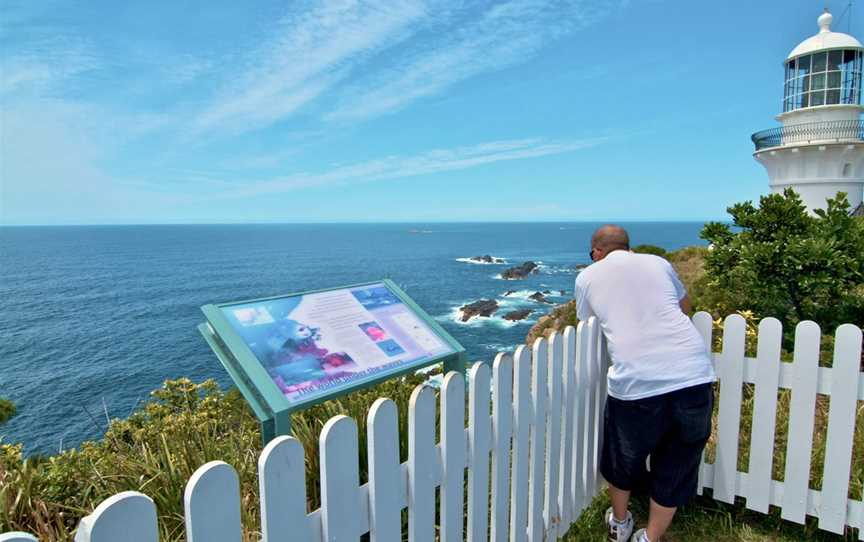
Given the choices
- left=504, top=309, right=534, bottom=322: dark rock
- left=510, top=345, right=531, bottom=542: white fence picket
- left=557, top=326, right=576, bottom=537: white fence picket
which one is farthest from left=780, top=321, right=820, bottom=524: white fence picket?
left=504, top=309, right=534, bottom=322: dark rock

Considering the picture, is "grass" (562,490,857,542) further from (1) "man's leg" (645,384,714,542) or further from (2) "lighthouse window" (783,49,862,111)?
(2) "lighthouse window" (783,49,862,111)

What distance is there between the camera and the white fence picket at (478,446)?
219 centimetres

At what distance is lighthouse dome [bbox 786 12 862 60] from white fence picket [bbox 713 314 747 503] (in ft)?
68.8

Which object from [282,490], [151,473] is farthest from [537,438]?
[151,473]

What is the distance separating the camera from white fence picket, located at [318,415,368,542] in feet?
5.09

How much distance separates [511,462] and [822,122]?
2156 cm

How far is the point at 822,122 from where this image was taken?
58.6 feet

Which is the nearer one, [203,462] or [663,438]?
[663,438]

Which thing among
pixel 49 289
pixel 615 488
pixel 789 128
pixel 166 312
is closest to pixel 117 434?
pixel 615 488

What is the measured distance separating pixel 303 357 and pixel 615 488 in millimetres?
1978

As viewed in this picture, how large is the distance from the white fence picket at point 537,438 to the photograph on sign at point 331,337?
0.71m

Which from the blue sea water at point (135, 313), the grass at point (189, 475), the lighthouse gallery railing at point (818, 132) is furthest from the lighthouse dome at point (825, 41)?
the grass at point (189, 475)

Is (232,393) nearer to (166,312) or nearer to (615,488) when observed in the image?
(615,488)

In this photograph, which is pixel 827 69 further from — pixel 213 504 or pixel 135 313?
pixel 135 313
